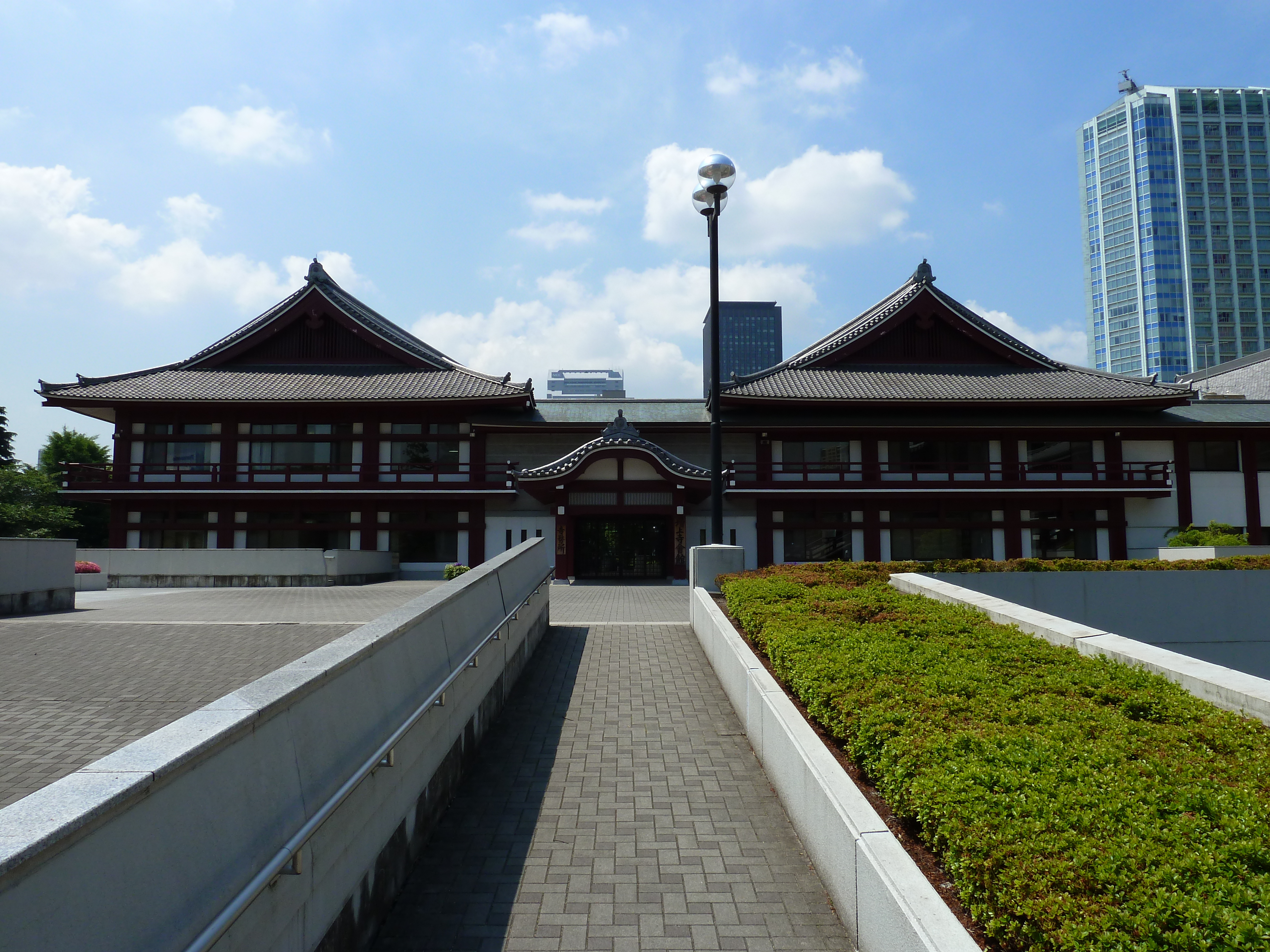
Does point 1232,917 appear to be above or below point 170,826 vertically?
below

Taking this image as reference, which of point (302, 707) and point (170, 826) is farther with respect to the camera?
point (302, 707)

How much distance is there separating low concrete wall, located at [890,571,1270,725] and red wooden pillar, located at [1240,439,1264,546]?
85.1 feet

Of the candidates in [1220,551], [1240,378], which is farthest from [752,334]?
[1220,551]

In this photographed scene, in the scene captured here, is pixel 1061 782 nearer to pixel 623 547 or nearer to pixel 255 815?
pixel 255 815

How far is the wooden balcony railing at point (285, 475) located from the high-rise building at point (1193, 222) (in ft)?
422

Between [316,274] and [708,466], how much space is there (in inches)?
705

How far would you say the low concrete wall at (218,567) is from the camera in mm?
23328

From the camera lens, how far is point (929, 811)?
370 cm

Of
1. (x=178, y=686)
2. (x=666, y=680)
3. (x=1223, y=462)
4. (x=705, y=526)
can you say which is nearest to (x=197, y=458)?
(x=705, y=526)

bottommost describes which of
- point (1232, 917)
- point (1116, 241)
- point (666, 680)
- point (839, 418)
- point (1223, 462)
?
point (666, 680)

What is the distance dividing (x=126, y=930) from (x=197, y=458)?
101 ft

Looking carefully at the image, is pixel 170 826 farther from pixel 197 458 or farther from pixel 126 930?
pixel 197 458

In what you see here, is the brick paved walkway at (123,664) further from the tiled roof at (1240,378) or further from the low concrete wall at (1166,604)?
the tiled roof at (1240,378)

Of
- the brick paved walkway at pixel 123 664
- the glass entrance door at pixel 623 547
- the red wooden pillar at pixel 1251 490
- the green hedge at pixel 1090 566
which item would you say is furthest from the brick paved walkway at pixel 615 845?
the red wooden pillar at pixel 1251 490
